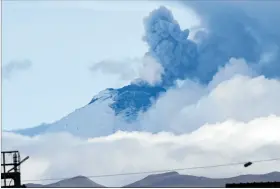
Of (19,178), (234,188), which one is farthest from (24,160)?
(234,188)

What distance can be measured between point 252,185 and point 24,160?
3611 cm

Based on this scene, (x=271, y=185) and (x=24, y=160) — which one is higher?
(x=24, y=160)

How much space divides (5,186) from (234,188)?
115 feet

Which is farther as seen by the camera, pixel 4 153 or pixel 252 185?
pixel 4 153

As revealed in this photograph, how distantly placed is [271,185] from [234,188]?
196 inches

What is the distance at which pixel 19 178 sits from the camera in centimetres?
11069

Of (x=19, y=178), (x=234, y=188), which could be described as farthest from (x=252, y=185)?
(x=19, y=178)

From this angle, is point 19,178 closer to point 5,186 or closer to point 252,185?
point 5,186

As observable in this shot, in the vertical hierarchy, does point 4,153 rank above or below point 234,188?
above

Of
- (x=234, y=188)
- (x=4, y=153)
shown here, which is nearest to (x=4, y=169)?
(x=4, y=153)

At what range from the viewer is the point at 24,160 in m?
112

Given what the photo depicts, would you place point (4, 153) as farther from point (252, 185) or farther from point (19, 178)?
point (252, 185)

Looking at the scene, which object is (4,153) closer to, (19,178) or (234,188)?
(19,178)

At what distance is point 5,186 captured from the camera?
359 ft
